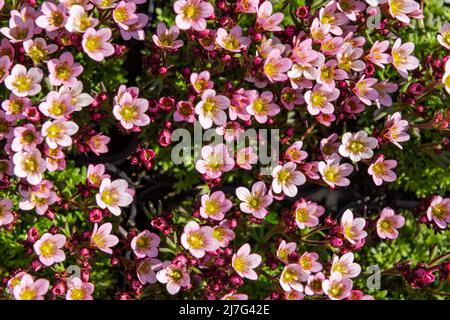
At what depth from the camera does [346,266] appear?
7.29ft

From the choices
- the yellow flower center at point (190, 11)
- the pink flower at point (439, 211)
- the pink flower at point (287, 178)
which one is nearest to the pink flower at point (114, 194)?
the pink flower at point (287, 178)

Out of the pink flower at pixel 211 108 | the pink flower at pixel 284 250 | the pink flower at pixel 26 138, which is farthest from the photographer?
the pink flower at pixel 284 250

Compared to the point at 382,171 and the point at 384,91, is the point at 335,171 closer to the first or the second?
the point at 382,171

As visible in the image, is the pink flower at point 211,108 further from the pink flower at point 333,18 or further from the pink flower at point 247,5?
the pink flower at point 333,18

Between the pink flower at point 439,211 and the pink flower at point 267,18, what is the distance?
901 mm

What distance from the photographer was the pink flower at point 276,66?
209 centimetres

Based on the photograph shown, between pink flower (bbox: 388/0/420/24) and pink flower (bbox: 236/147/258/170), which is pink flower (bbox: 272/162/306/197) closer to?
pink flower (bbox: 236/147/258/170)

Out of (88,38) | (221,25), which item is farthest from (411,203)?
(88,38)

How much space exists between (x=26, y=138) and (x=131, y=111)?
384mm

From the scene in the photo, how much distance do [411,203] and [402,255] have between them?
0.83 feet

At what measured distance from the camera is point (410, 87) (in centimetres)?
230

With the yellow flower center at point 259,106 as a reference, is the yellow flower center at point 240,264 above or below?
below

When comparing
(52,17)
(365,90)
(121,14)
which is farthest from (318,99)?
(52,17)
